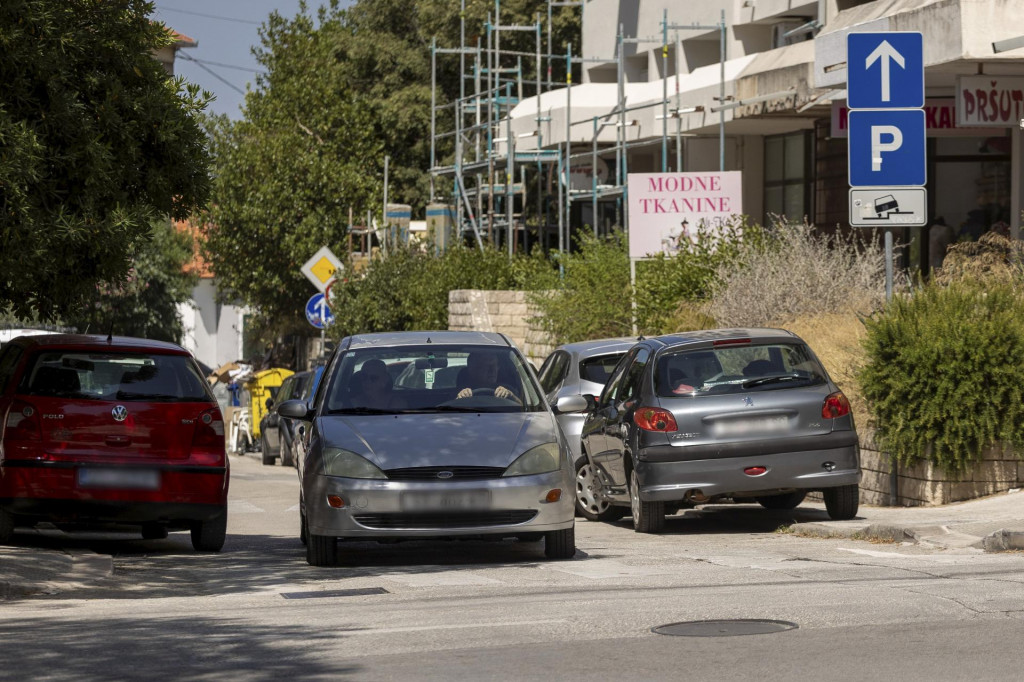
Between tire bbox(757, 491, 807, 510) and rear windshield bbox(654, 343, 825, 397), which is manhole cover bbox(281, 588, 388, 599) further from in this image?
tire bbox(757, 491, 807, 510)

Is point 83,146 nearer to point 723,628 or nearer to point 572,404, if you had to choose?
point 572,404

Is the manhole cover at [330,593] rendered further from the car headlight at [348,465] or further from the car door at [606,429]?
the car door at [606,429]

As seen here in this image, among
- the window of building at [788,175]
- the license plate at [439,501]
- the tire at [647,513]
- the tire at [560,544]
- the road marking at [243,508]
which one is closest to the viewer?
the license plate at [439,501]

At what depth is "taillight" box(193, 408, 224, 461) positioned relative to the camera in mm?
12117

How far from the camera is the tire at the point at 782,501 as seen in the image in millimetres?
14617

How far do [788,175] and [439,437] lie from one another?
70.8 feet

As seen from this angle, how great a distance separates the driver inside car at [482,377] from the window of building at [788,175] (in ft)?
62.3

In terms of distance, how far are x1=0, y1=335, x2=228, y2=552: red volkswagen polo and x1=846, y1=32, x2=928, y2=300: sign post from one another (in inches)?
226

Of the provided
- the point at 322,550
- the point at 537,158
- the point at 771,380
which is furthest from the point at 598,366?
the point at 537,158

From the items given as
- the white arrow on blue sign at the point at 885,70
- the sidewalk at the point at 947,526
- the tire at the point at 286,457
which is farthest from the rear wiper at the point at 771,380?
the tire at the point at 286,457

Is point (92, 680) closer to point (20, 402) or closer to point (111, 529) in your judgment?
point (20, 402)

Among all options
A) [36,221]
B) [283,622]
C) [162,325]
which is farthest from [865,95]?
[162,325]

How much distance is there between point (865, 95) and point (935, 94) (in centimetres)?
999

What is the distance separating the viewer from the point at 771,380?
42.8ft
